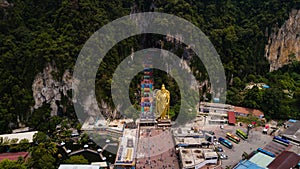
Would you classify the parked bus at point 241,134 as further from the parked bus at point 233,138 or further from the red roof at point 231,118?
the red roof at point 231,118

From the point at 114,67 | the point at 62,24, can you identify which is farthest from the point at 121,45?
the point at 62,24

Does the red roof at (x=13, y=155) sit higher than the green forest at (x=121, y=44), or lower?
lower

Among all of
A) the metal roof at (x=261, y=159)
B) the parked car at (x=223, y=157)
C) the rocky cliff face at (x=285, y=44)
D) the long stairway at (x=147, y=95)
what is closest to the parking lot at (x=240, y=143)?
the parked car at (x=223, y=157)

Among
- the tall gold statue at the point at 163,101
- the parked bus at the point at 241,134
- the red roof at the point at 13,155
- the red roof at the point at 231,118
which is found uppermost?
the tall gold statue at the point at 163,101

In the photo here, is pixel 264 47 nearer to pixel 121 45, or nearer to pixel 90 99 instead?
pixel 121 45

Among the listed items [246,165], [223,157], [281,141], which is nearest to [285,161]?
[246,165]

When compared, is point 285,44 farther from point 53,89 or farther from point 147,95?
point 53,89

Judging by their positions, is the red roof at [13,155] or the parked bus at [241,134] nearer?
the red roof at [13,155]
